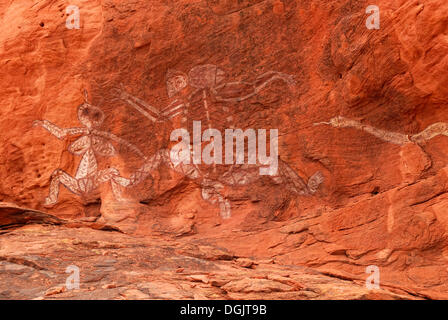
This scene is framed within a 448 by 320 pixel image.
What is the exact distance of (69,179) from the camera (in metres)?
8.37

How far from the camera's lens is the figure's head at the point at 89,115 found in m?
8.42

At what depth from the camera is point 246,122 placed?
25.5ft

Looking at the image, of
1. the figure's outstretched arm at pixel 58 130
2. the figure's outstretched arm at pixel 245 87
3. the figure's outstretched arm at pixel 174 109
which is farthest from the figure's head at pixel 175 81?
the figure's outstretched arm at pixel 58 130

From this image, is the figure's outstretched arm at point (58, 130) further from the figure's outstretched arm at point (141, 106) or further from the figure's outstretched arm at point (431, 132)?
the figure's outstretched arm at point (431, 132)

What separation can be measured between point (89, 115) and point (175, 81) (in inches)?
68.5

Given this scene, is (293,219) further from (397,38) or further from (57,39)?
(57,39)

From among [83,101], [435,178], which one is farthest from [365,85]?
[83,101]

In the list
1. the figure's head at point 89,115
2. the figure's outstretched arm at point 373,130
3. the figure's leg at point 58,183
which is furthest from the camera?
the figure's head at point 89,115

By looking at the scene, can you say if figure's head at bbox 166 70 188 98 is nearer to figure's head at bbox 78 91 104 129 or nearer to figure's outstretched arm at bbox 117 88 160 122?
figure's outstretched arm at bbox 117 88 160 122

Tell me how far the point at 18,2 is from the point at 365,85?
731 centimetres

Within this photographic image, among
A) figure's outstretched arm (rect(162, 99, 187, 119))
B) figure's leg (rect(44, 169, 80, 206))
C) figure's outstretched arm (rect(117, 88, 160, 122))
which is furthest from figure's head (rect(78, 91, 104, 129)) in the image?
figure's outstretched arm (rect(162, 99, 187, 119))

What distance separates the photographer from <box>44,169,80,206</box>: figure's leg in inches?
328

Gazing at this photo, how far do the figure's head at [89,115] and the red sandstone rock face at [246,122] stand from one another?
0.07ft

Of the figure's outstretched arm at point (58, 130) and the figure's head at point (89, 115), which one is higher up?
the figure's head at point (89, 115)
